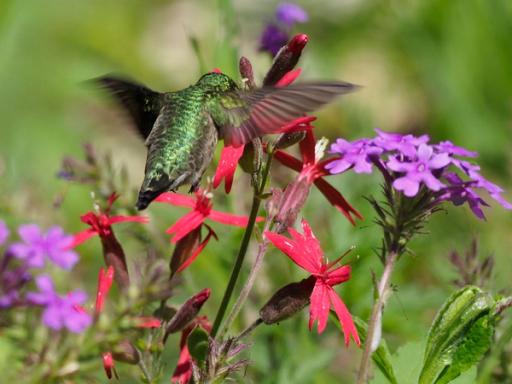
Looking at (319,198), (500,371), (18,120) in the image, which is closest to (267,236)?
(500,371)

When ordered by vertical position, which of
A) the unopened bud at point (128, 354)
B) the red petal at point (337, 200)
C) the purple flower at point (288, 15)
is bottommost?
the unopened bud at point (128, 354)

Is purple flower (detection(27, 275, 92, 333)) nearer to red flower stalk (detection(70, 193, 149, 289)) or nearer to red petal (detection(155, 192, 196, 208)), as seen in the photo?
red flower stalk (detection(70, 193, 149, 289))

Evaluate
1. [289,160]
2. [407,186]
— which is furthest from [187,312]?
[407,186]

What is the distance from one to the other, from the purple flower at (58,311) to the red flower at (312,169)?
686 mm

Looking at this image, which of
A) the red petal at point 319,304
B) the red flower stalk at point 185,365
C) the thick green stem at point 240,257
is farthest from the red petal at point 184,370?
the red petal at point 319,304

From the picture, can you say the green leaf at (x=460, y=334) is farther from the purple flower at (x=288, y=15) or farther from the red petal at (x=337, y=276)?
the purple flower at (x=288, y=15)

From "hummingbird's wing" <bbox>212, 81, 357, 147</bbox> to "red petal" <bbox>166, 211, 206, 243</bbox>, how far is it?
183 millimetres

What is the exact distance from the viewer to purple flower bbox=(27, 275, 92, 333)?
1.63 metres

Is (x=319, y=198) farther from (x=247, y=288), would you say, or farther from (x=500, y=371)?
(x=247, y=288)

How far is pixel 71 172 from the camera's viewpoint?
2.98 m

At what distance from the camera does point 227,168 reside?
213 centimetres

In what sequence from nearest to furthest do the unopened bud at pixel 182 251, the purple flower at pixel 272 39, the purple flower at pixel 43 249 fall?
1. the purple flower at pixel 43 249
2. the unopened bud at pixel 182 251
3. the purple flower at pixel 272 39

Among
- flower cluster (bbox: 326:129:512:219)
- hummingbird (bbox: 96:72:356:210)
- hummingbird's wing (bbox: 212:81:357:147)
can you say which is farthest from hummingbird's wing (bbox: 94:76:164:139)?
flower cluster (bbox: 326:129:512:219)

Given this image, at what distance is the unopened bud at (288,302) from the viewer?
2.09m
